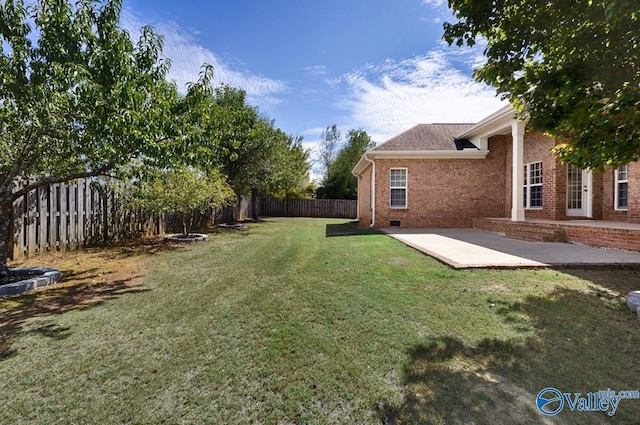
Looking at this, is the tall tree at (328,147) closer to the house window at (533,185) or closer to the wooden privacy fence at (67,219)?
the house window at (533,185)

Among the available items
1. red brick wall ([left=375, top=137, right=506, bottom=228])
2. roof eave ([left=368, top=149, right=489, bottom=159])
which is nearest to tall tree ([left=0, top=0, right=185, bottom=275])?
roof eave ([left=368, top=149, right=489, bottom=159])

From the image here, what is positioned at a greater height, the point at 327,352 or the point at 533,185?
the point at 533,185

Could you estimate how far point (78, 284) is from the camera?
4.71 metres

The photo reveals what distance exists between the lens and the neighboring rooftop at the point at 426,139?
12734 millimetres

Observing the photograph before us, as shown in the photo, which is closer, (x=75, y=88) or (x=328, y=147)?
(x=75, y=88)

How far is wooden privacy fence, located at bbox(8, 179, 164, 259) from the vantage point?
235 inches

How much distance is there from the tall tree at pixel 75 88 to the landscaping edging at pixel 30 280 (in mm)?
343

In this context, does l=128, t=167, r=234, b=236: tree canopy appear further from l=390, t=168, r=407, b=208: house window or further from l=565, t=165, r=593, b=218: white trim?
l=565, t=165, r=593, b=218: white trim

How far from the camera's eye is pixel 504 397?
6.61 ft

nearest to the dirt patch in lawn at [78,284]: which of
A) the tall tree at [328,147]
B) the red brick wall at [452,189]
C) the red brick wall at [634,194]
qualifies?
the red brick wall at [452,189]

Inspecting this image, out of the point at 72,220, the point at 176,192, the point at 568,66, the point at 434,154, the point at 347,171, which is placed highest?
the point at 347,171

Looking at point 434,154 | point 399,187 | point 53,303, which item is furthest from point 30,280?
point 434,154

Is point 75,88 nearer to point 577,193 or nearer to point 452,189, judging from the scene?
point 452,189

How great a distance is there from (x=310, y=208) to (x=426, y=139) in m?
15.0
